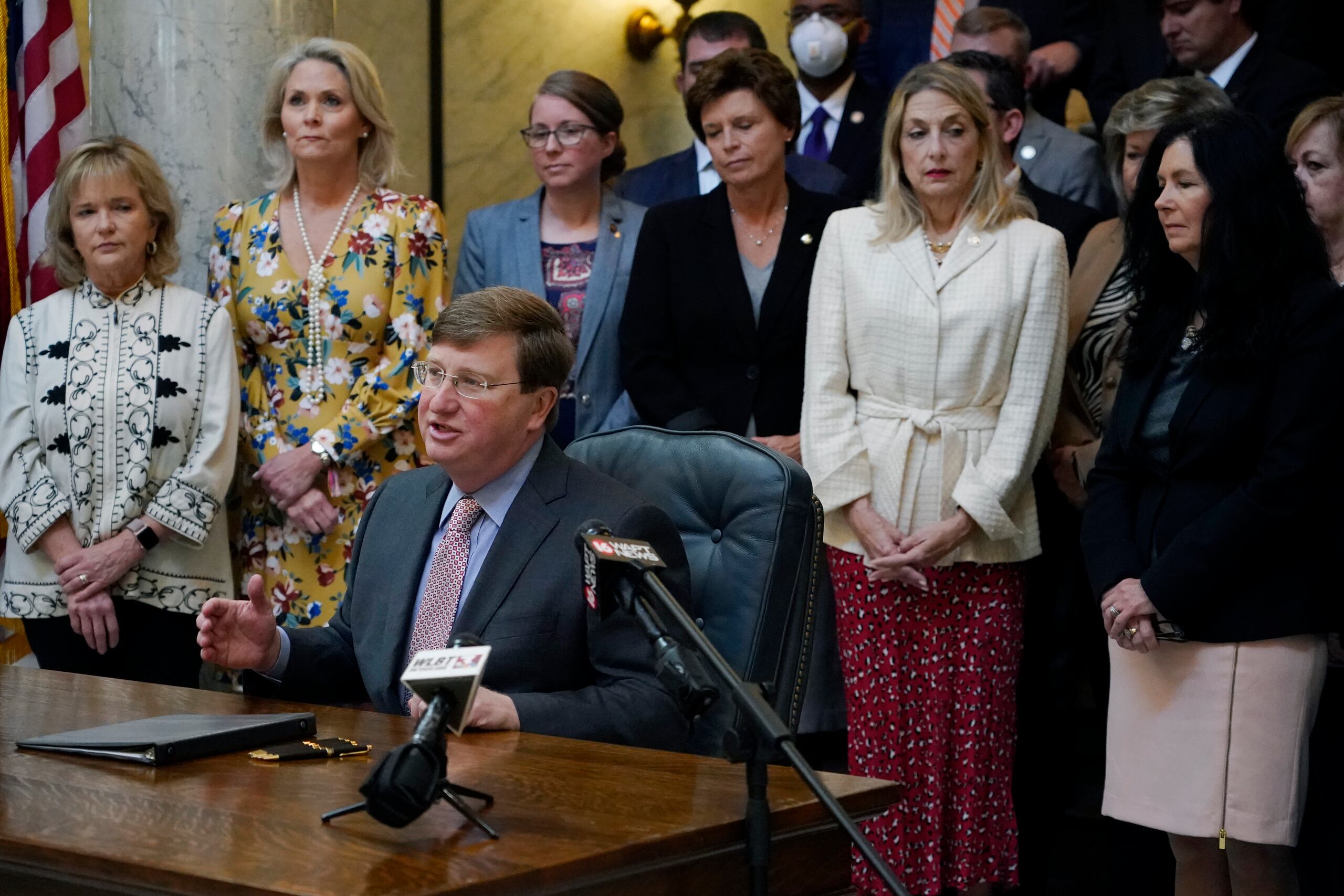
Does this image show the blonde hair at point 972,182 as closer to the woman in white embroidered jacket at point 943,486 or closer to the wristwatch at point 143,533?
the woman in white embroidered jacket at point 943,486

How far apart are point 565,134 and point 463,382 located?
1.91 m

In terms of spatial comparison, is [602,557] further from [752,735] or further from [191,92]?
[191,92]

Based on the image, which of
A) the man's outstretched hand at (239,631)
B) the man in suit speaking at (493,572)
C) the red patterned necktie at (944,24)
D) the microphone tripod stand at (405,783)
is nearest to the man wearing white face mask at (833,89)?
the red patterned necktie at (944,24)

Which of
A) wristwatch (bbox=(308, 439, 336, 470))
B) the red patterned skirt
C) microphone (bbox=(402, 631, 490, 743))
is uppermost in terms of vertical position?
wristwatch (bbox=(308, 439, 336, 470))

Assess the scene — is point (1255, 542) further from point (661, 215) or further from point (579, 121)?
point (579, 121)

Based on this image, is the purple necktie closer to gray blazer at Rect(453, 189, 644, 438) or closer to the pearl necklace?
gray blazer at Rect(453, 189, 644, 438)

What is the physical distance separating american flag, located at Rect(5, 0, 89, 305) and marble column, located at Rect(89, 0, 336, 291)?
10cm

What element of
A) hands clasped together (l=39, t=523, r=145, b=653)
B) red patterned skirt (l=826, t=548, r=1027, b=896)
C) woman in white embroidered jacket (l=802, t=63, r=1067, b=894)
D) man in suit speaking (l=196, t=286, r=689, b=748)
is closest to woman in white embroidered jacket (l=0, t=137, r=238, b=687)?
hands clasped together (l=39, t=523, r=145, b=653)

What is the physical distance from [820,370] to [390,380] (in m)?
1.08

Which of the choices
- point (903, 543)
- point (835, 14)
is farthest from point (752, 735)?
point (835, 14)

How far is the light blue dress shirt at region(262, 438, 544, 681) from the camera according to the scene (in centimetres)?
269

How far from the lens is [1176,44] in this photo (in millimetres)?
4762

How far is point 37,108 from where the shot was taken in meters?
4.50

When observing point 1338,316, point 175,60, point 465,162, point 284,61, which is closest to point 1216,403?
point 1338,316
